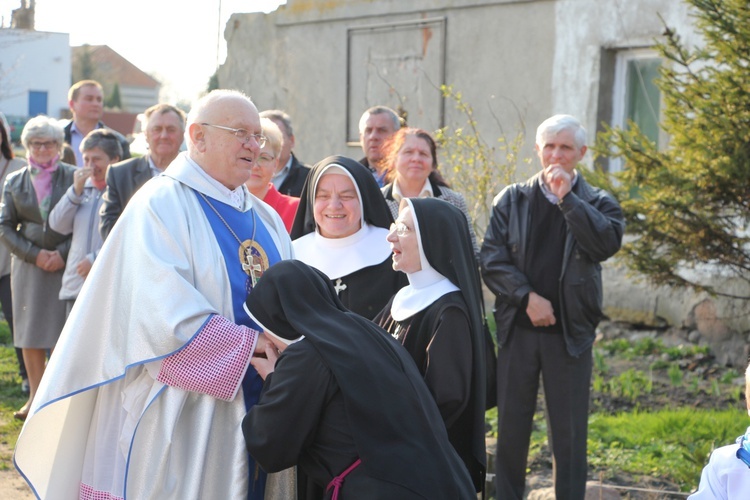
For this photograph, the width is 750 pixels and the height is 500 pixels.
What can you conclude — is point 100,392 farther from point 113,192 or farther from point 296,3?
point 296,3

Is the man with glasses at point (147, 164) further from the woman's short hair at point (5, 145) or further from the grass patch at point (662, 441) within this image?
the grass patch at point (662, 441)

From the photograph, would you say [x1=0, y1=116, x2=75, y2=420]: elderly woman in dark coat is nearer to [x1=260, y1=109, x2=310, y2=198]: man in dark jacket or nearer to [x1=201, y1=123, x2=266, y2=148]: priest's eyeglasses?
[x1=260, y1=109, x2=310, y2=198]: man in dark jacket

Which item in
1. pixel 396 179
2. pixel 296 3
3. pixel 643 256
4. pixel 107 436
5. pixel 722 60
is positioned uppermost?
pixel 296 3

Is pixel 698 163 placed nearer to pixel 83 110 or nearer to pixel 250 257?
pixel 250 257

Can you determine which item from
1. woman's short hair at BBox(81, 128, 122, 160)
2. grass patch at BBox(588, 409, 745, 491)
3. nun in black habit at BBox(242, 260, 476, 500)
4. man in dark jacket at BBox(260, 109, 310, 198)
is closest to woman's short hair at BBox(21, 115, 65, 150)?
woman's short hair at BBox(81, 128, 122, 160)

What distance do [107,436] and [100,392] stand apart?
0.57 feet

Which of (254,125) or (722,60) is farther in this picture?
(722,60)

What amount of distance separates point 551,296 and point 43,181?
160 inches

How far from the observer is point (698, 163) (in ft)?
22.9

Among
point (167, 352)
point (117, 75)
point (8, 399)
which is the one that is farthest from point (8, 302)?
point (117, 75)

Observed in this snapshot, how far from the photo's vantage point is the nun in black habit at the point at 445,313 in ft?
12.8

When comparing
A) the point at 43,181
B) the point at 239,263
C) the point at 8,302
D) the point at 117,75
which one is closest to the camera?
the point at 239,263

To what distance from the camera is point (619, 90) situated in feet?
33.6

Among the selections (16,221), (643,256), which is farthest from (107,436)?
(643,256)
